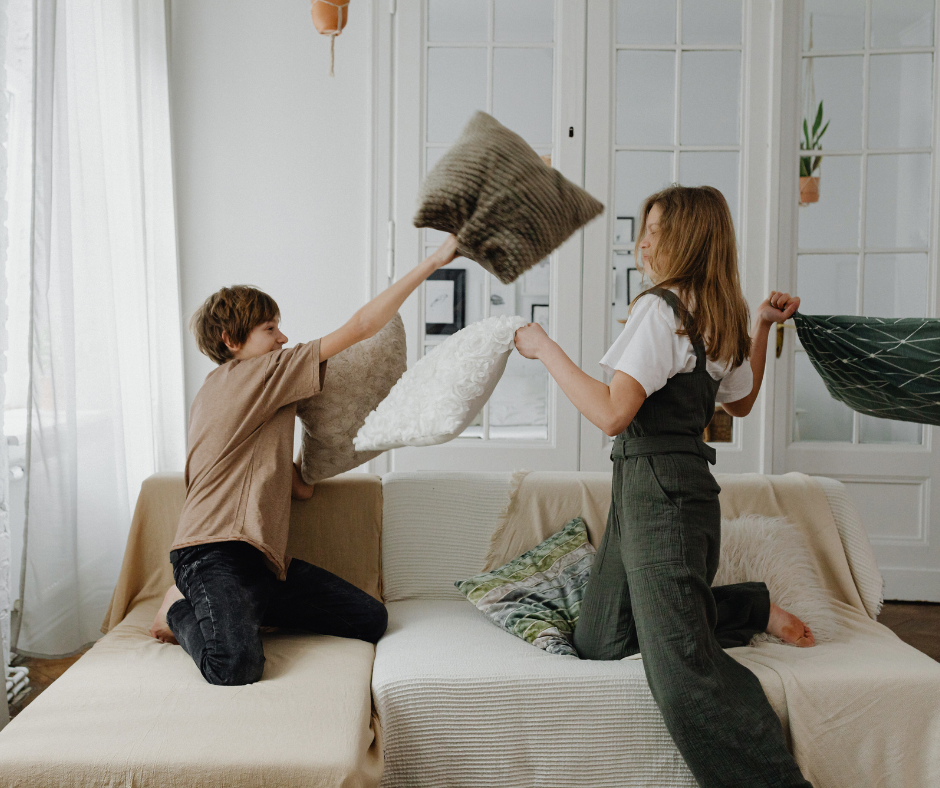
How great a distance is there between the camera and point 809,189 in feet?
9.84

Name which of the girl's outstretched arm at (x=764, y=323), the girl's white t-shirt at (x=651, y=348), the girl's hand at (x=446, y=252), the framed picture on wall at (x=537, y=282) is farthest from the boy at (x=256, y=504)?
the framed picture on wall at (x=537, y=282)

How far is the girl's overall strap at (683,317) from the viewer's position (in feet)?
4.44

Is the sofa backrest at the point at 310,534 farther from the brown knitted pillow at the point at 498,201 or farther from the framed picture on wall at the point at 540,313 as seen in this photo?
the framed picture on wall at the point at 540,313

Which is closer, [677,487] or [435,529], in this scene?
[677,487]

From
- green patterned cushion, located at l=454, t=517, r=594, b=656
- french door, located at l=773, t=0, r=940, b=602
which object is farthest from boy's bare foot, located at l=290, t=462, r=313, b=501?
french door, located at l=773, t=0, r=940, b=602

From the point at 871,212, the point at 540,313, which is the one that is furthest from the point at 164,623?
the point at 871,212

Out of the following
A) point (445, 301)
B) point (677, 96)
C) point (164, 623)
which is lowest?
point (164, 623)

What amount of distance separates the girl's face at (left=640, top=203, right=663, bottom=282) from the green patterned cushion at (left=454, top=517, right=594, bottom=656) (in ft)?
2.30

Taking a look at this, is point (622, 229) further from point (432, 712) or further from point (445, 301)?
point (432, 712)

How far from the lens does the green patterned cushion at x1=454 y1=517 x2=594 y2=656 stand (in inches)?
64.1

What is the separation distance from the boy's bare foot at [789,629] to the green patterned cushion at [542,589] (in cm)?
41

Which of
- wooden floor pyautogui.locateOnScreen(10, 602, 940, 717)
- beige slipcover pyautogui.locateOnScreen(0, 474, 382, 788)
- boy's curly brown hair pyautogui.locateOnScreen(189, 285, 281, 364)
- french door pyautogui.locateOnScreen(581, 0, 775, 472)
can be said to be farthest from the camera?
french door pyautogui.locateOnScreen(581, 0, 775, 472)

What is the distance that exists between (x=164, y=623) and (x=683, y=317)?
128 centimetres

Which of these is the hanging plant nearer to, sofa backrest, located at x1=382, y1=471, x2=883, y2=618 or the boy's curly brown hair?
sofa backrest, located at x1=382, y1=471, x2=883, y2=618
